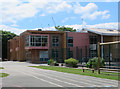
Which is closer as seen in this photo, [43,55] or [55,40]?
[43,55]

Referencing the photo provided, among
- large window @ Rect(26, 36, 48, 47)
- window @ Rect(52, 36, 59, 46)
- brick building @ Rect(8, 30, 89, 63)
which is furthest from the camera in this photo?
window @ Rect(52, 36, 59, 46)

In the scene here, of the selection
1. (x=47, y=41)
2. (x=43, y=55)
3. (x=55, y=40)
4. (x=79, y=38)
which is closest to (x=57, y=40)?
(x=55, y=40)

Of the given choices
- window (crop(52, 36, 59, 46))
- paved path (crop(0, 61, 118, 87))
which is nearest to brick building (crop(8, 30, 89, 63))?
window (crop(52, 36, 59, 46))

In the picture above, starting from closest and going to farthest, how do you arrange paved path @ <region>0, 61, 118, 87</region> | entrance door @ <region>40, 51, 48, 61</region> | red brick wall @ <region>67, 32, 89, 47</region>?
1. paved path @ <region>0, 61, 118, 87</region>
2. entrance door @ <region>40, 51, 48, 61</region>
3. red brick wall @ <region>67, 32, 89, 47</region>

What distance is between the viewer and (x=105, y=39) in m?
51.1

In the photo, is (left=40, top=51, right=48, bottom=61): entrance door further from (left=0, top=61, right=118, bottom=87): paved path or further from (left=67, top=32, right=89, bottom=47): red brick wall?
(left=0, top=61, right=118, bottom=87): paved path

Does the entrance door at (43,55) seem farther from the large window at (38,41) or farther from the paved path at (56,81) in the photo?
the paved path at (56,81)

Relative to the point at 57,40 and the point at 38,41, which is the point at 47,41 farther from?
the point at 57,40

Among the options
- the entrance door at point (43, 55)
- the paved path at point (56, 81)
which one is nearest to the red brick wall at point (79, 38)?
the entrance door at point (43, 55)

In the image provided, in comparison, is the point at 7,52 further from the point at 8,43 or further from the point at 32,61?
the point at 32,61

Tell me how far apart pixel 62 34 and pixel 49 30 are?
3335 mm

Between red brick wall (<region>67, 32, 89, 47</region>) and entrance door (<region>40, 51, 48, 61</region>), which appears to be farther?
red brick wall (<region>67, 32, 89, 47</region>)

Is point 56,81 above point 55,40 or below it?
below

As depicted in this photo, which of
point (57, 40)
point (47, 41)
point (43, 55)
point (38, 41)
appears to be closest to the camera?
point (38, 41)
